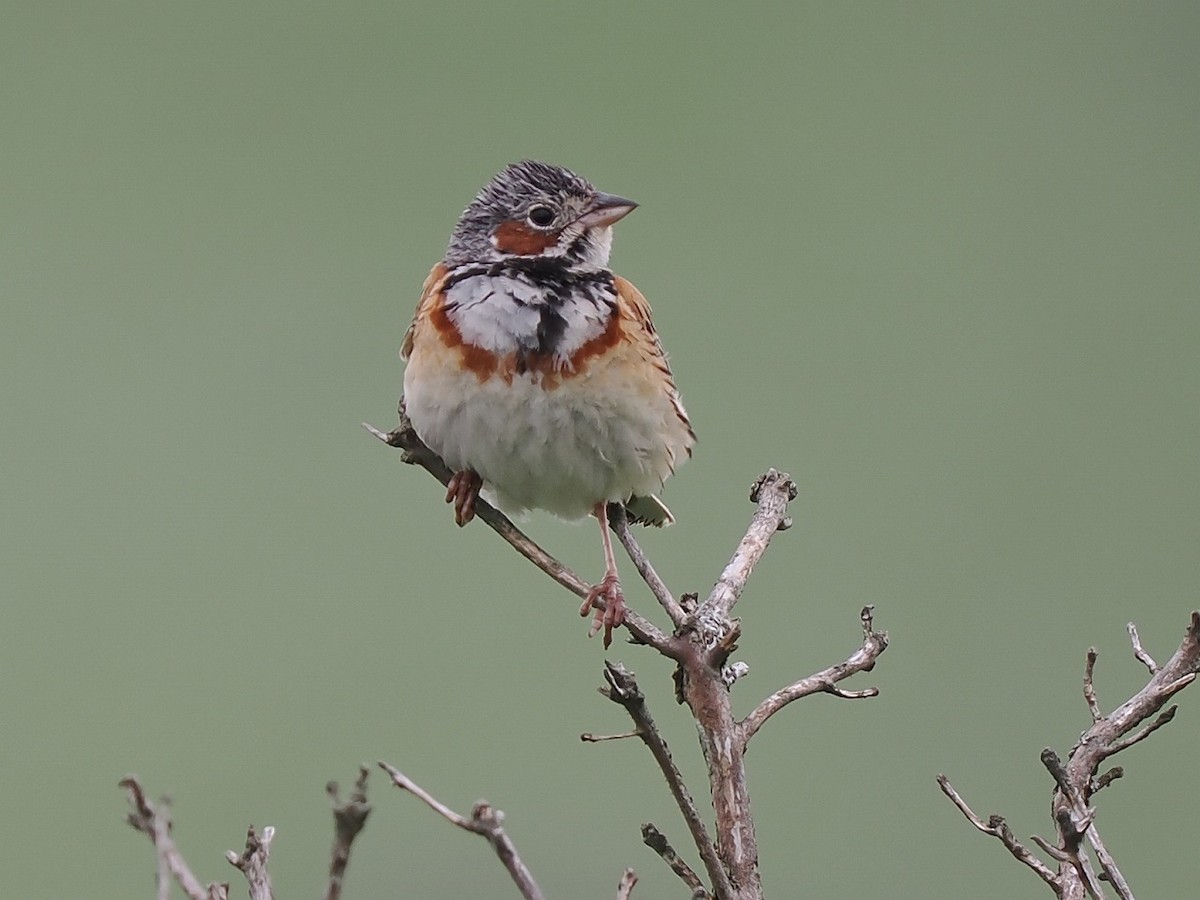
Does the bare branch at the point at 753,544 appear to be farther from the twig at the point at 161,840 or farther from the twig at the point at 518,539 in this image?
the twig at the point at 161,840

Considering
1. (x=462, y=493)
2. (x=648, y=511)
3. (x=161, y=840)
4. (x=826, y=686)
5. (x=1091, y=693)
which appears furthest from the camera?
(x=648, y=511)

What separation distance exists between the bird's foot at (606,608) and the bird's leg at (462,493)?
0.36m

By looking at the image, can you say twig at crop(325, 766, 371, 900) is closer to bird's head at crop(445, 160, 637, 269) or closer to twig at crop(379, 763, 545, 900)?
twig at crop(379, 763, 545, 900)

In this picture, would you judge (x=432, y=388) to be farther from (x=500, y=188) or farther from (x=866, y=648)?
(x=866, y=648)

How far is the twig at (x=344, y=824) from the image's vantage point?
1009 mm

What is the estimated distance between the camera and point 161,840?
1.25m

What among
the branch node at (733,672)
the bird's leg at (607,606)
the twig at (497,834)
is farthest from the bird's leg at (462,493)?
the twig at (497,834)

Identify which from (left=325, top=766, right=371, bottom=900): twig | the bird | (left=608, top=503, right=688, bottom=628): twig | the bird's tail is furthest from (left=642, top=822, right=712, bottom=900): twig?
the bird's tail

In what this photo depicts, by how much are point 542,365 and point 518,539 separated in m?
Result: 0.43

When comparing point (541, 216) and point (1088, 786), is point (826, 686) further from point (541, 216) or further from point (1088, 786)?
point (541, 216)

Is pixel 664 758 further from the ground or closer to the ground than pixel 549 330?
closer to the ground

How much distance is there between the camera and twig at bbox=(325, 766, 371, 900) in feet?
3.31

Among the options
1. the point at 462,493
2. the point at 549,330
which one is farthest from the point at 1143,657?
the point at 462,493

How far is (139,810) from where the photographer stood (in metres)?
1.28
